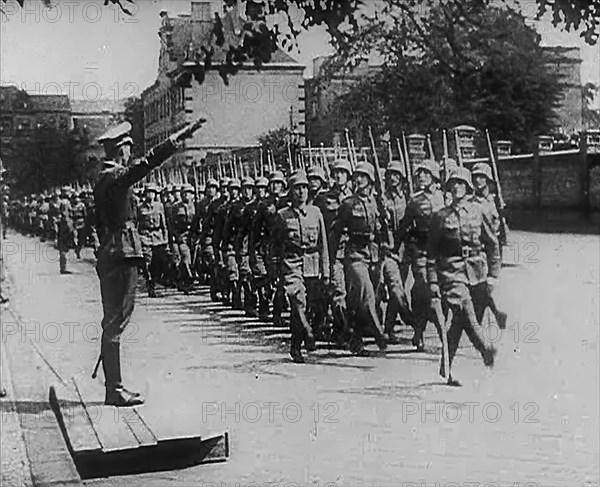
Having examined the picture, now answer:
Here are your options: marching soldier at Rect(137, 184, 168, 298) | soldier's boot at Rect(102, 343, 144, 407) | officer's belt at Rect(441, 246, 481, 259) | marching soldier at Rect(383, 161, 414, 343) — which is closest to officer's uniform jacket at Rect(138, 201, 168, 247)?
marching soldier at Rect(137, 184, 168, 298)

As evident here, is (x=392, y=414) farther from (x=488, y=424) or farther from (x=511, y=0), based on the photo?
(x=511, y=0)

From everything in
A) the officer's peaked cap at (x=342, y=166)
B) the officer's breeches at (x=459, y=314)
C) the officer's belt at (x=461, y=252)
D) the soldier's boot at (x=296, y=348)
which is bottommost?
the soldier's boot at (x=296, y=348)

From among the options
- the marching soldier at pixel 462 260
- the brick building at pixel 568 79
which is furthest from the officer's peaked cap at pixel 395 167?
the brick building at pixel 568 79

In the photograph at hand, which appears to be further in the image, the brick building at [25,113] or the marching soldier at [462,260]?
the brick building at [25,113]

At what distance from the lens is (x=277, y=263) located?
5.93 feet

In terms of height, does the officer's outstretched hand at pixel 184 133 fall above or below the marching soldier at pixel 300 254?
→ above

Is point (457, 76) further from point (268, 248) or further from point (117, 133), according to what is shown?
point (117, 133)

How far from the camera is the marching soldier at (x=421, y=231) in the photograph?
1.75 m

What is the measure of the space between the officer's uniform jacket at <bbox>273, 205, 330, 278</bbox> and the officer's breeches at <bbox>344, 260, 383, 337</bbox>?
0.16ft

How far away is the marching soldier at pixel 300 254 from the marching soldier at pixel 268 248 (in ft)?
0.04

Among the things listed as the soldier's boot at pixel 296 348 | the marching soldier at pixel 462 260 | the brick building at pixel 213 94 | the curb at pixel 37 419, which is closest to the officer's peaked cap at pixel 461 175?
the marching soldier at pixel 462 260

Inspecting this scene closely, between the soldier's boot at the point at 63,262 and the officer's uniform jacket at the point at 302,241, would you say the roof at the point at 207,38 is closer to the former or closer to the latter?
the officer's uniform jacket at the point at 302,241

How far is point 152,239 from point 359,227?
407mm

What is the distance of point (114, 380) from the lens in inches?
72.1
